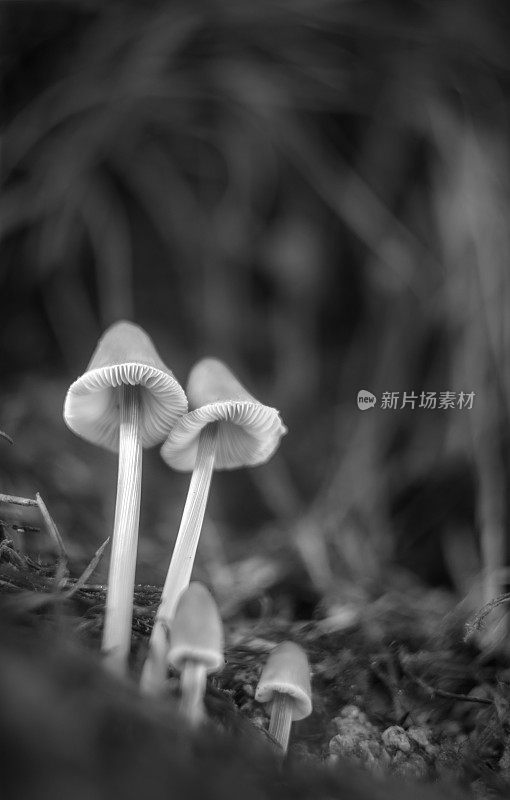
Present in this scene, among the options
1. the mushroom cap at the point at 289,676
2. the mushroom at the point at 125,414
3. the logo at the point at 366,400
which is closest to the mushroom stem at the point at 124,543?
the mushroom at the point at 125,414

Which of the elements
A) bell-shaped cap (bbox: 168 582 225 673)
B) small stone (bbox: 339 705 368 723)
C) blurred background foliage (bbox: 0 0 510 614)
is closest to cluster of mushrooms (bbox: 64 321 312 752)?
bell-shaped cap (bbox: 168 582 225 673)

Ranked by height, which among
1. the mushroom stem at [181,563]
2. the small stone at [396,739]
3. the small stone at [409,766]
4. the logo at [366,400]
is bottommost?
the small stone at [409,766]

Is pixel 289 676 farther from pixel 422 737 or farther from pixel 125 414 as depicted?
pixel 125 414

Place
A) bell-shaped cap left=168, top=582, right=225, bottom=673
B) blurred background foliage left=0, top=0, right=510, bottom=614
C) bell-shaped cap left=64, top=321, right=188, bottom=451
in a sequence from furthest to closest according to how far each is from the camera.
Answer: blurred background foliage left=0, top=0, right=510, bottom=614 < bell-shaped cap left=64, top=321, right=188, bottom=451 < bell-shaped cap left=168, top=582, right=225, bottom=673

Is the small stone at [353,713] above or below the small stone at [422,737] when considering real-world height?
above

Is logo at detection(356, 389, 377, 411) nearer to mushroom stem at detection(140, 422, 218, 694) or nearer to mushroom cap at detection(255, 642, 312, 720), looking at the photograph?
mushroom stem at detection(140, 422, 218, 694)

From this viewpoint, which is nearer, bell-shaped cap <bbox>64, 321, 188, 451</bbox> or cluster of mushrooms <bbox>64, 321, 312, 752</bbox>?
cluster of mushrooms <bbox>64, 321, 312, 752</bbox>

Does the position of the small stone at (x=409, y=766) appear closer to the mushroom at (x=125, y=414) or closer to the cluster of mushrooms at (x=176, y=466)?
the cluster of mushrooms at (x=176, y=466)
